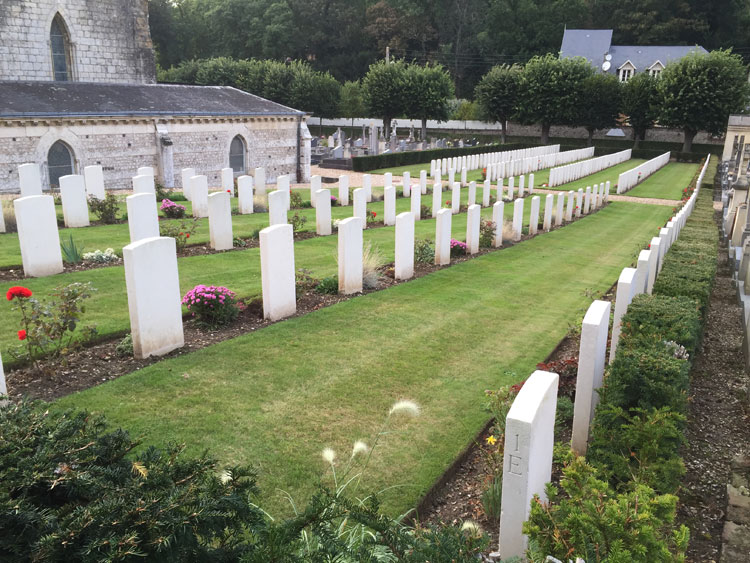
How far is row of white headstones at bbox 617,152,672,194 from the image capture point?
96.4ft

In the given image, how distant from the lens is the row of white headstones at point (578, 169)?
98.5 feet

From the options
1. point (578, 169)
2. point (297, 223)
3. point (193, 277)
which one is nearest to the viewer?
point (193, 277)

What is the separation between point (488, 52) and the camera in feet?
241

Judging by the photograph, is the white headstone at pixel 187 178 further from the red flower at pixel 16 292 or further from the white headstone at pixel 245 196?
the red flower at pixel 16 292

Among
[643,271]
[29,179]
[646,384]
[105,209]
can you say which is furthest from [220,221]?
[646,384]

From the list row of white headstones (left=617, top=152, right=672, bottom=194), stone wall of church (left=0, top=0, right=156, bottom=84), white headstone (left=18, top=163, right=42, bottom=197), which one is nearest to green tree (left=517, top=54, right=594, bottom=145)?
row of white headstones (left=617, top=152, right=672, bottom=194)

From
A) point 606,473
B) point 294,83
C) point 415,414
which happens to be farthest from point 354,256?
point 294,83

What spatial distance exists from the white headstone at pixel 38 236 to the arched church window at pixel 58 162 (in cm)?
1475

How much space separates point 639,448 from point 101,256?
Result: 10.1m

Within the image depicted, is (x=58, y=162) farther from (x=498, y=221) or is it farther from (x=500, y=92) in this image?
(x=500, y=92)

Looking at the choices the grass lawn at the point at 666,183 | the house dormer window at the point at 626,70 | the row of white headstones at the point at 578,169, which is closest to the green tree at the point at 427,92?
the row of white headstones at the point at 578,169

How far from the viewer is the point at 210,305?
8.14 meters

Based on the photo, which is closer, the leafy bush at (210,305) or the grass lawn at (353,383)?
the grass lawn at (353,383)

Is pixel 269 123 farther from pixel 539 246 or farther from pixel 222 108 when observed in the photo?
pixel 539 246
